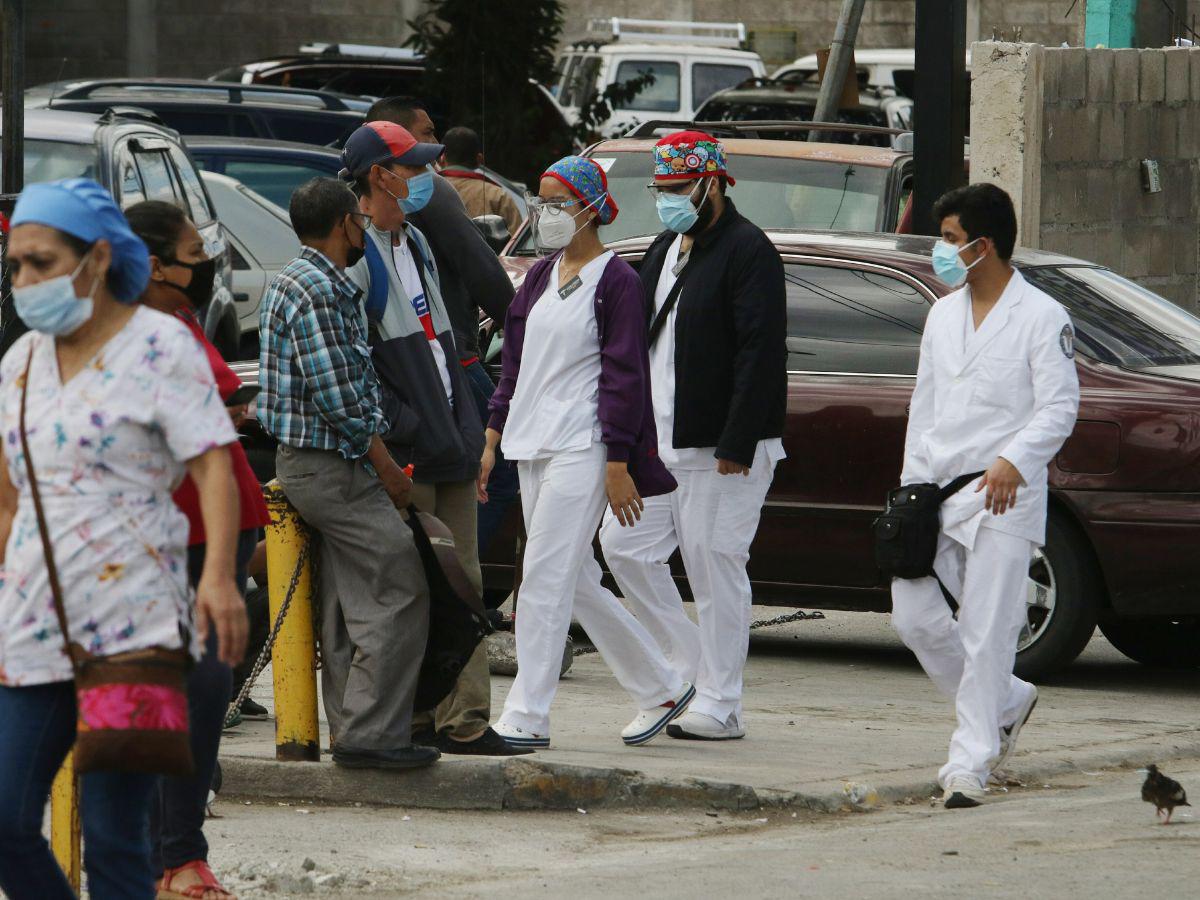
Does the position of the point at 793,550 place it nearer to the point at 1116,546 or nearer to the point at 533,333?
the point at 1116,546

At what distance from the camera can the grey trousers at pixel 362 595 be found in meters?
6.13

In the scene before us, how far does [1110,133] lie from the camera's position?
13641 millimetres

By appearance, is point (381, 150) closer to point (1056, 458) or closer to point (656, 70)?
point (1056, 458)

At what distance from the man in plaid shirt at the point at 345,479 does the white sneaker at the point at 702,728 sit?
1.17 meters

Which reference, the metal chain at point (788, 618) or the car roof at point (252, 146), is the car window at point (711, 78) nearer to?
the car roof at point (252, 146)

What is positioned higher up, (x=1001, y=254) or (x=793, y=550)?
(x=1001, y=254)

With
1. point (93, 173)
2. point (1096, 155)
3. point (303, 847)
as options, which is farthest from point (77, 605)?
point (1096, 155)

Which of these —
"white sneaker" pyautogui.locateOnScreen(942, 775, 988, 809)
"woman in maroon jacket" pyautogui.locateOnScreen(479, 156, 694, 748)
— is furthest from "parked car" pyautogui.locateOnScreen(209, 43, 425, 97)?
"white sneaker" pyautogui.locateOnScreen(942, 775, 988, 809)

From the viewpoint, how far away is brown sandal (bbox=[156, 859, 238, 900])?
5.14 m

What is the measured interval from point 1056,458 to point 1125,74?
19.2 ft

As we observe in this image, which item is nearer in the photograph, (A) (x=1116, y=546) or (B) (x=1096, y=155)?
(A) (x=1116, y=546)

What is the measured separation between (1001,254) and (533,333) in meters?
1.44

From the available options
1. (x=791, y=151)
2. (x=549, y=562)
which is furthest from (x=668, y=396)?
(x=791, y=151)

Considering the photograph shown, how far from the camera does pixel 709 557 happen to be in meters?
7.34
